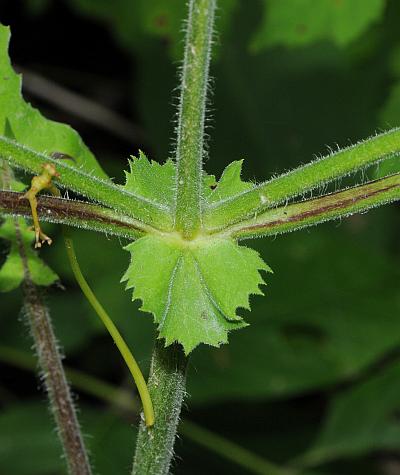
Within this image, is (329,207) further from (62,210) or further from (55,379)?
(55,379)

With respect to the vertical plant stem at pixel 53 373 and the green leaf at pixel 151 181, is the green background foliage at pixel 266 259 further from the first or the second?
the green leaf at pixel 151 181

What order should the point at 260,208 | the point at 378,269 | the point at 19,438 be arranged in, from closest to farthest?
the point at 260,208, the point at 19,438, the point at 378,269

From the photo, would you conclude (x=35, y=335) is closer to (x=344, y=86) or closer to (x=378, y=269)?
(x=378, y=269)

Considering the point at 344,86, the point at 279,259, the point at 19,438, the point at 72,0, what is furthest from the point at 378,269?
the point at 72,0

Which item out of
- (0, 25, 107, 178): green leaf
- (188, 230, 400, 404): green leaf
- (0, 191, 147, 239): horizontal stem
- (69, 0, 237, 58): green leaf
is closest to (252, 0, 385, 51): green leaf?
(69, 0, 237, 58): green leaf

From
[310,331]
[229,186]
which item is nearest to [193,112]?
[229,186]

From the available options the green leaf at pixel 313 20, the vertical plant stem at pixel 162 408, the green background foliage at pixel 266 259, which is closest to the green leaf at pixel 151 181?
the vertical plant stem at pixel 162 408

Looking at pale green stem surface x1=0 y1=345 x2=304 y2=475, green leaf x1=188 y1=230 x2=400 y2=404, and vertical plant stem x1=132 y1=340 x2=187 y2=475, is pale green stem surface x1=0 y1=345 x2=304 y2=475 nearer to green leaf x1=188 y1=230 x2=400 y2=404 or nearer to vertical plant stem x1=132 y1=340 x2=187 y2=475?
green leaf x1=188 y1=230 x2=400 y2=404
